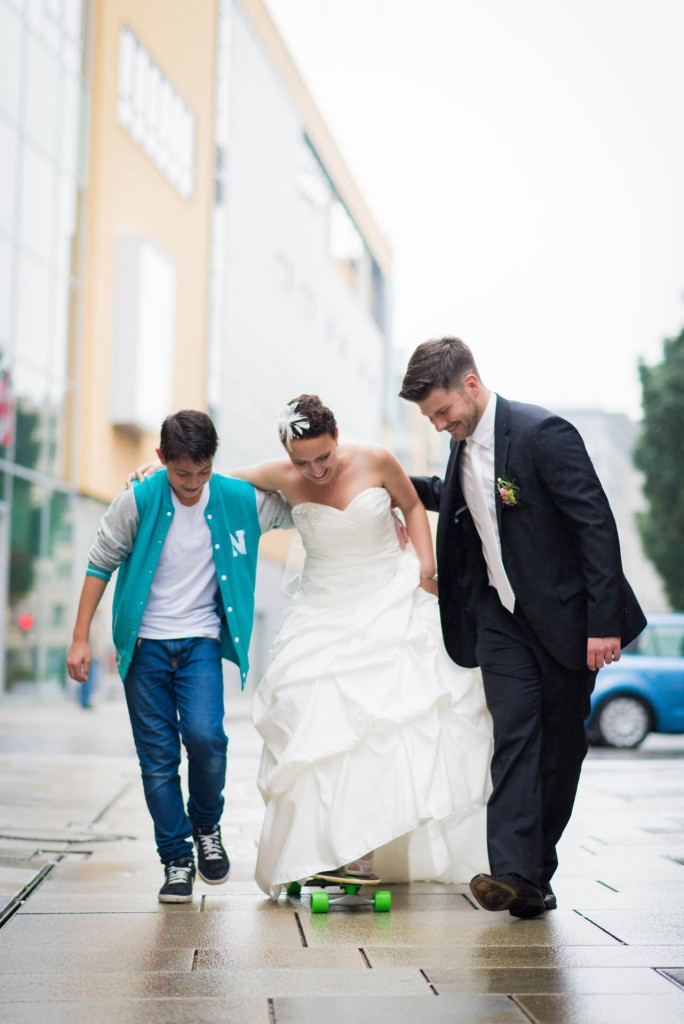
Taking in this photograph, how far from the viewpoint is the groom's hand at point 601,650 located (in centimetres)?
475

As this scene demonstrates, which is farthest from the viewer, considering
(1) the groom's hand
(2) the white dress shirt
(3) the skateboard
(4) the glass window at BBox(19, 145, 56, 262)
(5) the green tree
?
(5) the green tree

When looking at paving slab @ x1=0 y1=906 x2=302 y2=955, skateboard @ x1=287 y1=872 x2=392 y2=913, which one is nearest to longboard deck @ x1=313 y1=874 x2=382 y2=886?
skateboard @ x1=287 y1=872 x2=392 y2=913

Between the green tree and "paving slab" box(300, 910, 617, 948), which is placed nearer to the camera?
"paving slab" box(300, 910, 617, 948)

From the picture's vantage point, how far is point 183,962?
3955 millimetres

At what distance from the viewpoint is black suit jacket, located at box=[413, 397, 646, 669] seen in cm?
477

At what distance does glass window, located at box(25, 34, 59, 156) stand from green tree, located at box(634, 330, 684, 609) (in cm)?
2002

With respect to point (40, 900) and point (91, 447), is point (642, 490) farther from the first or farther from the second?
point (40, 900)

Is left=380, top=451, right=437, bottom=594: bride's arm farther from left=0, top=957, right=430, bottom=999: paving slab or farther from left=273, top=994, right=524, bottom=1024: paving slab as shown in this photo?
left=273, top=994, right=524, bottom=1024: paving slab

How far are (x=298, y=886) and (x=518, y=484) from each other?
1.71 m

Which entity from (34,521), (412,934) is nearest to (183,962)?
(412,934)

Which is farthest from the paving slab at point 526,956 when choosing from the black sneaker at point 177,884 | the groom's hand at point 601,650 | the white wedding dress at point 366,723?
the black sneaker at point 177,884

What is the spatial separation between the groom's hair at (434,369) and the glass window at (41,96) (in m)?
21.0

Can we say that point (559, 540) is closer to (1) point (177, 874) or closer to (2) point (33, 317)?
(1) point (177, 874)

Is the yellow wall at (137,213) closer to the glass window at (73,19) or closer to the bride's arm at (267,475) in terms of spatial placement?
the glass window at (73,19)
